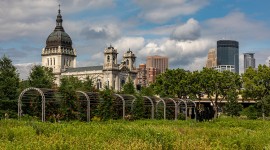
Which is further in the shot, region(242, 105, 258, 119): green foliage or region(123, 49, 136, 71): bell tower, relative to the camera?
region(123, 49, 136, 71): bell tower

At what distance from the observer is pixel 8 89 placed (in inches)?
1495

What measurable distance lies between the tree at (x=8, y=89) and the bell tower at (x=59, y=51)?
407 feet

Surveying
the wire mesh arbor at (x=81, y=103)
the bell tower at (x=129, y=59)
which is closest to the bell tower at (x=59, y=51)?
the bell tower at (x=129, y=59)

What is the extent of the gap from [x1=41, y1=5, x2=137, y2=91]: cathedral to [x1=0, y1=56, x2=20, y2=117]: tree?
92.1 m

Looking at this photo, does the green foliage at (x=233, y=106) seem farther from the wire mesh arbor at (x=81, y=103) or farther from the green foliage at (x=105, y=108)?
the green foliage at (x=105, y=108)

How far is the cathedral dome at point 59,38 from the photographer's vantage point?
169 m

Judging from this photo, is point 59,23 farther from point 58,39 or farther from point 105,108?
point 105,108

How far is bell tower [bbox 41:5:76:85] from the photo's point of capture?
6565 inches

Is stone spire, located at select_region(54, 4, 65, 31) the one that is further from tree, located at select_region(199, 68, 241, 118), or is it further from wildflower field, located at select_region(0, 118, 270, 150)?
wildflower field, located at select_region(0, 118, 270, 150)

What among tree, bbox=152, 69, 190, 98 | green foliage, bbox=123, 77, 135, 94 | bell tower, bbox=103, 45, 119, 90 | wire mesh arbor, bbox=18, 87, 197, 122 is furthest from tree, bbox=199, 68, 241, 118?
bell tower, bbox=103, 45, 119, 90

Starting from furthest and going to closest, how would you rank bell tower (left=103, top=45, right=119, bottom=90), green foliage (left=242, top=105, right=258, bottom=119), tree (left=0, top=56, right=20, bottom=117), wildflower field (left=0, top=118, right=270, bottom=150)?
bell tower (left=103, top=45, right=119, bottom=90) → green foliage (left=242, top=105, right=258, bottom=119) → tree (left=0, top=56, right=20, bottom=117) → wildflower field (left=0, top=118, right=270, bottom=150)

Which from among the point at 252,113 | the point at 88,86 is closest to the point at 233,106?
the point at 252,113

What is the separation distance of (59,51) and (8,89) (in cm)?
12990

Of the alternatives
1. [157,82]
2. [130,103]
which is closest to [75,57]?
[157,82]
